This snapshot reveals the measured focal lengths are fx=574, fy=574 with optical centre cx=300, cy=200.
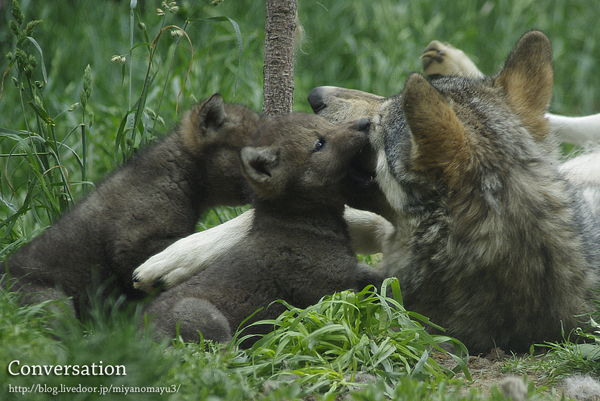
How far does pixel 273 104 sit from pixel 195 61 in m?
2.58

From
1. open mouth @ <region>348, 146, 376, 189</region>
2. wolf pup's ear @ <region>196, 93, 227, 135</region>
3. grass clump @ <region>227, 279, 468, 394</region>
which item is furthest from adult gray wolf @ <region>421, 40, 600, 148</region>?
grass clump @ <region>227, 279, 468, 394</region>

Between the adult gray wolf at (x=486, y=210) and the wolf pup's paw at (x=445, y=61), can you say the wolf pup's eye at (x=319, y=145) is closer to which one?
the adult gray wolf at (x=486, y=210)

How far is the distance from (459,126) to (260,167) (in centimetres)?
108

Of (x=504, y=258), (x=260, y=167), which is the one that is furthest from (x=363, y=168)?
(x=504, y=258)

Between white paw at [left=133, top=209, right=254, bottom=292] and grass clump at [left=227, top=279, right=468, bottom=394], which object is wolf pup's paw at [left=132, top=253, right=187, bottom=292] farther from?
grass clump at [left=227, top=279, right=468, bottom=394]

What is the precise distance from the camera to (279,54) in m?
3.84

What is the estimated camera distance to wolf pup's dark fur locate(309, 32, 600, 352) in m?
2.70

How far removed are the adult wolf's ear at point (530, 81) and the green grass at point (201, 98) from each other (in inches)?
33.8

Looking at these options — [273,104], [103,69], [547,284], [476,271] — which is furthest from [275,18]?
[103,69]

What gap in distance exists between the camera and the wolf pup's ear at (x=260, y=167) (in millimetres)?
3041

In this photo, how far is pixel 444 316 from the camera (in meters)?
3.01

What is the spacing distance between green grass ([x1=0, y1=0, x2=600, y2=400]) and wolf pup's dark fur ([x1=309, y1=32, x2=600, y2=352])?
237 millimetres

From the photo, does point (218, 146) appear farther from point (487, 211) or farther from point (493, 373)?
point (493, 373)

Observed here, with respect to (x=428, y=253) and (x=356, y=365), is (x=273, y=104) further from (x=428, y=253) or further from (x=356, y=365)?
(x=356, y=365)
